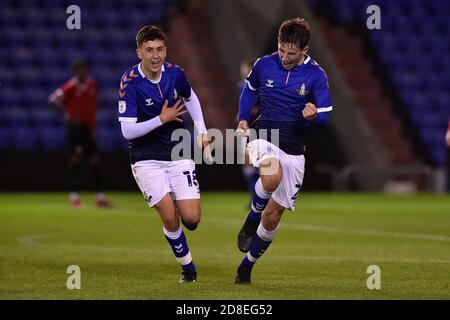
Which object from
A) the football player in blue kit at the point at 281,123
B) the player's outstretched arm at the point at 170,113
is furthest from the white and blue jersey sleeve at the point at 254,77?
the player's outstretched arm at the point at 170,113

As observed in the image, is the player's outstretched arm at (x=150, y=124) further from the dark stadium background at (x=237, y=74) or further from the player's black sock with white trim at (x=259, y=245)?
the dark stadium background at (x=237, y=74)

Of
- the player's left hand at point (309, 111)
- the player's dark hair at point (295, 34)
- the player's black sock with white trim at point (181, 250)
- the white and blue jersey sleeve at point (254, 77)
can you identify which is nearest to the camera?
the player's left hand at point (309, 111)

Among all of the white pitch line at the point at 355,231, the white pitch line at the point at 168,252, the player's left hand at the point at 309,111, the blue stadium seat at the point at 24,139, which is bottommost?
the blue stadium seat at the point at 24,139

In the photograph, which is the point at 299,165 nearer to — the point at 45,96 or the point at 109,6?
the point at 45,96

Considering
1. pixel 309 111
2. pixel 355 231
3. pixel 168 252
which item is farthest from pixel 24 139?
pixel 309 111

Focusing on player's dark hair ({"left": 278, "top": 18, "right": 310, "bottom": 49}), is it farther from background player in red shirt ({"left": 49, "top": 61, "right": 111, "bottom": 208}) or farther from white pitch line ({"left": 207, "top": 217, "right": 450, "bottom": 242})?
background player in red shirt ({"left": 49, "top": 61, "right": 111, "bottom": 208})

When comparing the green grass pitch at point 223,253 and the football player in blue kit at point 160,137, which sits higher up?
the football player in blue kit at point 160,137

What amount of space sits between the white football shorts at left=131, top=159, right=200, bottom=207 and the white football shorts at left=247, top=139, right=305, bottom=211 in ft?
1.77

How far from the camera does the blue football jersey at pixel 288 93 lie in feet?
27.2

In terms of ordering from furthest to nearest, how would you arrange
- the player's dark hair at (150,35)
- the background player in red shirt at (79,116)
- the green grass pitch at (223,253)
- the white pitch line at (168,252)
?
1. the background player in red shirt at (79,116)
2. the white pitch line at (168,252)
3. the player's dark hair at (150,35)
4. the green grass pitch at (223,253)

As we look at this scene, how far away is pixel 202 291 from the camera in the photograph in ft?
24.8

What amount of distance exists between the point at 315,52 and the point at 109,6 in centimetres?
499

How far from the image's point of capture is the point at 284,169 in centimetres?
826

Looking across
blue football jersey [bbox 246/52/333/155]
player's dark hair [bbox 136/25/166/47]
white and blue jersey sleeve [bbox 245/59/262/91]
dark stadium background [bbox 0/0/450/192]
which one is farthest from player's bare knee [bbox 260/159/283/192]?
dark stadium background [bbox 0/0/450/192]
